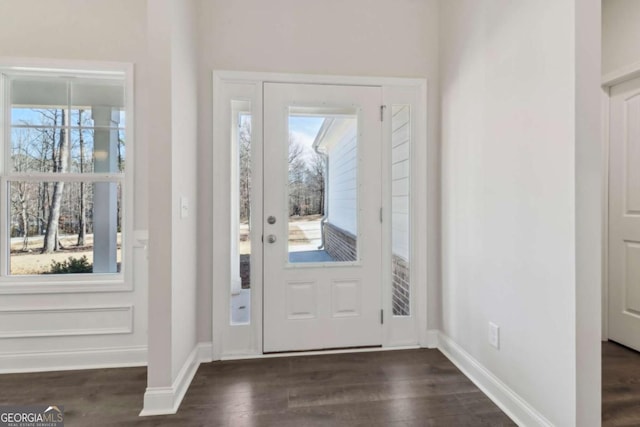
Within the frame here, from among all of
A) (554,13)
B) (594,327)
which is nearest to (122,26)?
(554,13)

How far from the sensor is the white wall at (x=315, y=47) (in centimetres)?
237

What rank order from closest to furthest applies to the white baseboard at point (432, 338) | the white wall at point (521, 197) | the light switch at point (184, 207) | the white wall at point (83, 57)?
1. the white wall at point (521, 197)
2. the light switch at point (184, 207)
3. the white wall at point (83, 57)
4. the white baseboard at point (432, 338)

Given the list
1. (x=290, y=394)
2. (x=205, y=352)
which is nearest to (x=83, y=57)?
(x=205, y=352)

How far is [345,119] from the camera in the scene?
99.7 inches

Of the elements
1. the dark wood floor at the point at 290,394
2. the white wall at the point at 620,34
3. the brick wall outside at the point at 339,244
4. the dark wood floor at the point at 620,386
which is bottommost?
Result: the dark wood floor at the point at 290,394

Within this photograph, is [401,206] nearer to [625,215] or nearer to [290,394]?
[290,394]

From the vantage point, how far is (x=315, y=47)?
8.07 feet

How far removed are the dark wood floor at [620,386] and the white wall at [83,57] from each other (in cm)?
287

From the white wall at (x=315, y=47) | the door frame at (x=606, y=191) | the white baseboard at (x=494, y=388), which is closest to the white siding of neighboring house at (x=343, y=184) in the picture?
the white wall at (x=315, y=47)

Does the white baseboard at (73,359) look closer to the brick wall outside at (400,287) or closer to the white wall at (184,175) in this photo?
the white wall at (184,175)

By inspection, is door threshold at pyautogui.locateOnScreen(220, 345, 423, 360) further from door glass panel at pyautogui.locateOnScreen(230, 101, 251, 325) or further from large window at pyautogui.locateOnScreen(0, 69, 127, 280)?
large window at pyautogui.locateOnScreen(0, 69, 127, 280)

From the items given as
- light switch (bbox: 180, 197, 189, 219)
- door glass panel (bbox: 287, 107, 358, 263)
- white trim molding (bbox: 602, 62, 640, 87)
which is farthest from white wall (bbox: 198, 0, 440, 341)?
white trim molding (bbox: 602, 62, 640, 87)

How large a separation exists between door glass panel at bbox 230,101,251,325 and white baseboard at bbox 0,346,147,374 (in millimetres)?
733

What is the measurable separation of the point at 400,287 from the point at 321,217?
0.84 meters
